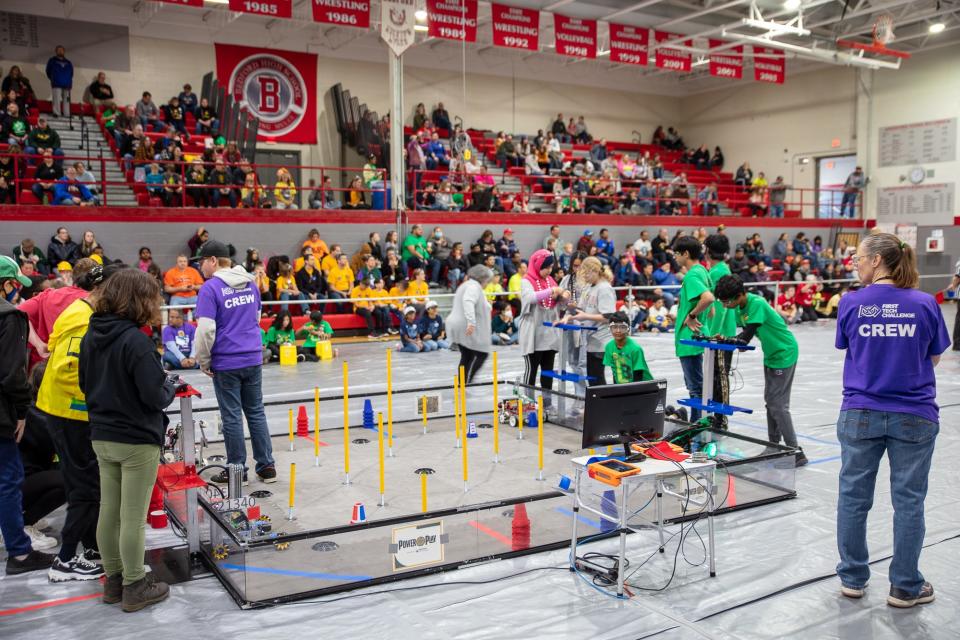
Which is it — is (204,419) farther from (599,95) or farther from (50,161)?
(599,95)

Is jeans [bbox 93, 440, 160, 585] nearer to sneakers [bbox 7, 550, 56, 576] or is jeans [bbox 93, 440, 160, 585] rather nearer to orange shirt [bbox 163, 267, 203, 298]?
sneakers [bbox 7, 550, 56, 576]

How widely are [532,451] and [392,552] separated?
8.77 ft

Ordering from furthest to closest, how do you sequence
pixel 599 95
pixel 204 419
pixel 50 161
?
1. pixel 599 95
2. pixel 50 161
3. pixel 204 419

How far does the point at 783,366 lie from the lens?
19.6ft

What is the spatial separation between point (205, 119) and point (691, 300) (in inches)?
564

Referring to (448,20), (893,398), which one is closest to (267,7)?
(448,20)

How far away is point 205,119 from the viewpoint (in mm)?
17469

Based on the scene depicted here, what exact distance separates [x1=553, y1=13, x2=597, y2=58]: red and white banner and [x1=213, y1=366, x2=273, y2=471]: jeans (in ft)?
40.8

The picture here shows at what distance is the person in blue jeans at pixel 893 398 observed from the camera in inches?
141

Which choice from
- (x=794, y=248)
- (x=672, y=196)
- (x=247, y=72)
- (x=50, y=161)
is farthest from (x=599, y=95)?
(x=50, y=161)

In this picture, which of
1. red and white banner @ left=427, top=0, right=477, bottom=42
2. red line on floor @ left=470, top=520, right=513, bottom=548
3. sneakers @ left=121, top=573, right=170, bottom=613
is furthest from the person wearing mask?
red and white banner @ left=427, top=0, right=477, bottom=42

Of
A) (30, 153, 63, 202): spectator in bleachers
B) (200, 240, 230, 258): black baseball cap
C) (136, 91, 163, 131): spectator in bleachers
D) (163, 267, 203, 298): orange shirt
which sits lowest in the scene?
(163, 267, 203, 298): orange shirt

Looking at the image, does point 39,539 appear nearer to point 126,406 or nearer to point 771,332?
point 126,406

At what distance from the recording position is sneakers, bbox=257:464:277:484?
5.67 m
